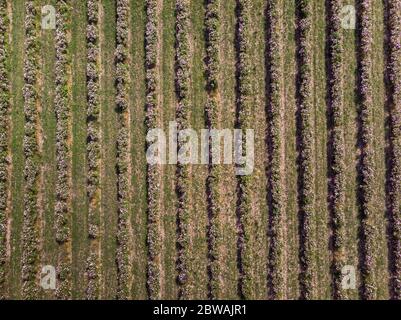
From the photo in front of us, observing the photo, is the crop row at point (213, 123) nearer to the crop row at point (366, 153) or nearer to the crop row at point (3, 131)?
the crop row at point (366, 153)

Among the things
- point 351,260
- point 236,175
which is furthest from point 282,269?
point 236,175

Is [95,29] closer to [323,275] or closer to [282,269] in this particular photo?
[282,269]

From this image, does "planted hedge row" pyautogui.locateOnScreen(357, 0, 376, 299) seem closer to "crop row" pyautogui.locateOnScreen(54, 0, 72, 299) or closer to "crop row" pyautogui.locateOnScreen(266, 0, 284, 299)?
"crop row" pyautogui.locateOnScreen(266, 0, 284, 299)

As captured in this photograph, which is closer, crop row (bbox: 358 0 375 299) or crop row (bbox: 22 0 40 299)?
crop row (bbox: 358 0 375 299)

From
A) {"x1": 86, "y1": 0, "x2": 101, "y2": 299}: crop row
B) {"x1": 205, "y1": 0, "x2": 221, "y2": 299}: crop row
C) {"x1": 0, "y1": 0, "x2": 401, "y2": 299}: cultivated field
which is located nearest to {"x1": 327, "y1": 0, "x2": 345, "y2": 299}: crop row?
{"x1": 0, "y1": 0, "x2": 401, "y2": 299}: cultivated field

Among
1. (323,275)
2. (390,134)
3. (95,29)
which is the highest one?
(95,29)

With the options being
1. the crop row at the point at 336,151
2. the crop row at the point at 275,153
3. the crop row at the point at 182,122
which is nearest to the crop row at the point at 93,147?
the crop row at the point at 182,122

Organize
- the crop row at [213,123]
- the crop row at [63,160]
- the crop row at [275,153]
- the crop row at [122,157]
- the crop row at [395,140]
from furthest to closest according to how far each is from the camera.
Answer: the crop row at [63,160] → the crop row at [122,157] → the crop row at [213,123] → the crop row at [275,153] → the crop row at [395,140]
